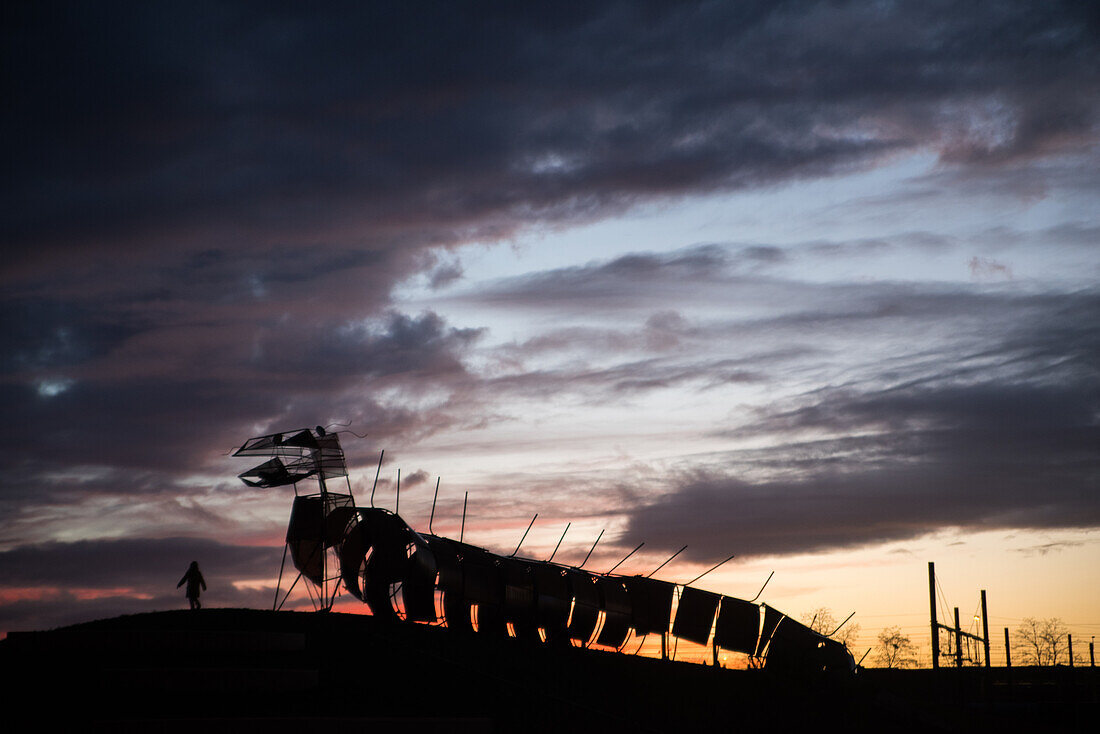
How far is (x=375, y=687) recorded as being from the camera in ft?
96.0

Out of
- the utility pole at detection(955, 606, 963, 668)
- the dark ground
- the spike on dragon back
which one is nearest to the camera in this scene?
the dark ground

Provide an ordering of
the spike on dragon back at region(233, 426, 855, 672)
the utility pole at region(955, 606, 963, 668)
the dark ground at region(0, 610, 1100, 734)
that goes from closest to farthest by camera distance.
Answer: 1. the dark ground at region(0, 610, 1100, 734)
2. the spike on dragon back at region(233, 426, 855, 672)
3. the utility pole at region(955, 606, 963, 668)

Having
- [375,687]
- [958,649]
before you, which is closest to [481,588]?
[375,687]

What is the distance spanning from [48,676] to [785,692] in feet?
81.0

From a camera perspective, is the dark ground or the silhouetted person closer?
the dark ground

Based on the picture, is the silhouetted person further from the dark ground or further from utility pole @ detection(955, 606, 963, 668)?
utility pole @ detection(955, 606, 963, 668)

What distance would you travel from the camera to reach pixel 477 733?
25594mm

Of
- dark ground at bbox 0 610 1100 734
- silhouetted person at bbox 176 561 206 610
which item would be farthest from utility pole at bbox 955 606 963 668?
silhouetted person at bbox 176 561 206 610

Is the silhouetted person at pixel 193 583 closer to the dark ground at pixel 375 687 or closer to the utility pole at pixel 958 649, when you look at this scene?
the dark ground at pixel 375 687

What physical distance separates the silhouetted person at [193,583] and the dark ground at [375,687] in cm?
216

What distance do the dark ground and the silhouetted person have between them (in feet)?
7.09

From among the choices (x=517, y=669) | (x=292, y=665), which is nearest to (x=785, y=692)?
(x=517, y=669)

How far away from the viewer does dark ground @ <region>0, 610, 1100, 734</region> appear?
25469 millimetres

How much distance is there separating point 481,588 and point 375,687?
8.55 m
